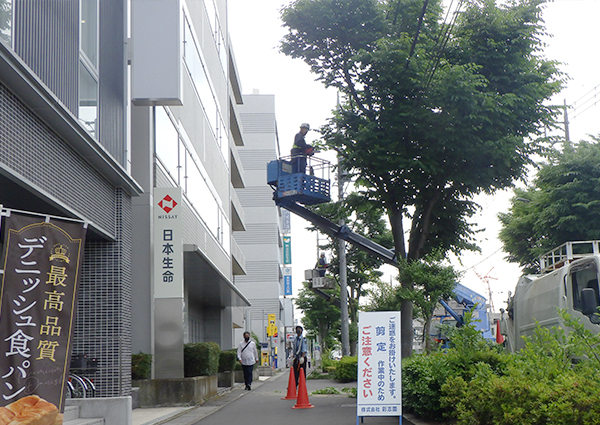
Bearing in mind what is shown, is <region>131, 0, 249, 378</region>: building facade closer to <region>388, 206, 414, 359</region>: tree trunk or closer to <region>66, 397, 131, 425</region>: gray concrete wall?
<region>66, 397, 131, 425</region>: gray concrete wall

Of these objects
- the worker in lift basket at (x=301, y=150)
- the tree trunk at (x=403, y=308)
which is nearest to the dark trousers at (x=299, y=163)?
the worker in lift basket at (x=301, y=150)

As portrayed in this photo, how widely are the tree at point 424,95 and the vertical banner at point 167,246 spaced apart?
17.2 feet

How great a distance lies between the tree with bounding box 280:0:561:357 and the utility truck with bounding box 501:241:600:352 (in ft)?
9.19

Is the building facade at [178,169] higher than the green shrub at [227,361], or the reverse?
the building facade at [178,169]

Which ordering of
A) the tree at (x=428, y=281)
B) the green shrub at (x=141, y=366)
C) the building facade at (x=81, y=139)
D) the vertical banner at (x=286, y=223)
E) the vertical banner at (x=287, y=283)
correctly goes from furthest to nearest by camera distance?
the vertical banner at (x=286, y=223)
the vertical banner at (x=287, y=283)
the tree at (x=428, y=281)
the green shrub at (x=141, y=366)
the building facade at (x=81, y=139)

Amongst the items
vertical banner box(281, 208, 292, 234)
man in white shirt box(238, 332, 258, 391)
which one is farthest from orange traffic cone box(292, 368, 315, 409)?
vertical banner box(281, 208, 292, 234)

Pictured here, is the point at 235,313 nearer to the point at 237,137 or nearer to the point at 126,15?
the point at 237,137

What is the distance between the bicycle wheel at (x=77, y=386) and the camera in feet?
36.8

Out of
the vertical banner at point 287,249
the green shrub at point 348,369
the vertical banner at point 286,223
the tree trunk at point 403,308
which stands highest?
the vertical banner at point 286,223

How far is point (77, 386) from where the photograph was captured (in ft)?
37.3

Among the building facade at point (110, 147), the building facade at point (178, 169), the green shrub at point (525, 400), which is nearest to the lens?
the green shrub at point (525, 400)

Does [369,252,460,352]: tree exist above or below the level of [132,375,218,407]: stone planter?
above

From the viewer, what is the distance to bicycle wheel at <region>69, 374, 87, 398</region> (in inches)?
442

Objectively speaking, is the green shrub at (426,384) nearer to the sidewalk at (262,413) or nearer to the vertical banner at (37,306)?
the sidewalk at (262,413)
